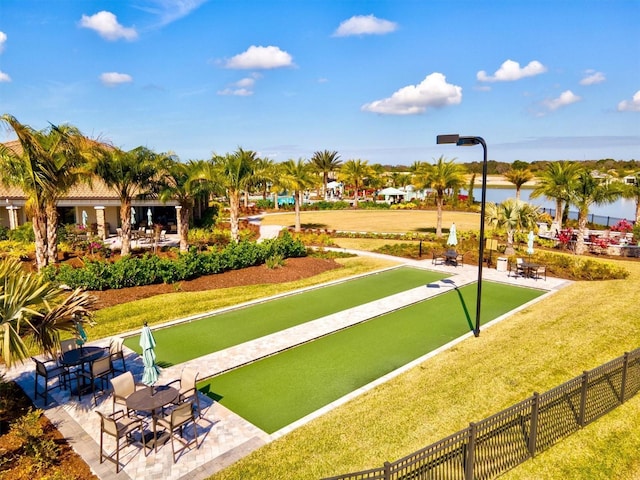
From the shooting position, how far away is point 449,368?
35.1ft

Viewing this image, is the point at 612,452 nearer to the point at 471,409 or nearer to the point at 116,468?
the point at 471,409

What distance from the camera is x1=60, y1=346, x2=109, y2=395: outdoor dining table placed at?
9570 mm

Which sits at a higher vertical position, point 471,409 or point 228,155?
point 228,155

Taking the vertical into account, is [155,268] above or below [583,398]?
above

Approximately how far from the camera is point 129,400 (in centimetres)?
798

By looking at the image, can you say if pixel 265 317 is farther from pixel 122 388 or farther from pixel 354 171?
pixel 354 171

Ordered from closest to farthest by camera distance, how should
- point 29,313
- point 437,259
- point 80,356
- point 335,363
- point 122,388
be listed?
1. point 29,313
2. point 122,388
3. point 80,356
4. point 335,363
5. point 437,259

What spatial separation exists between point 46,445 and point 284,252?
16540 millimetres

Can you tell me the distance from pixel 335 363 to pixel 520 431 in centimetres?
485

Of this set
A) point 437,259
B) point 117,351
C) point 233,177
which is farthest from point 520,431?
point 233,177

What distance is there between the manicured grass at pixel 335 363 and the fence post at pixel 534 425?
3685 millimetres

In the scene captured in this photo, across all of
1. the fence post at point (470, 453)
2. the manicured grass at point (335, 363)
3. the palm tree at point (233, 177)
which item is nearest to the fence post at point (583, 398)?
the fence post at point (470, 453)

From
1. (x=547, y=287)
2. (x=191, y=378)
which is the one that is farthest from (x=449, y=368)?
(x=547, y=287)

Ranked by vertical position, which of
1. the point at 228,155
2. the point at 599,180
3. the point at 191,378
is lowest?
the point at 191,378
